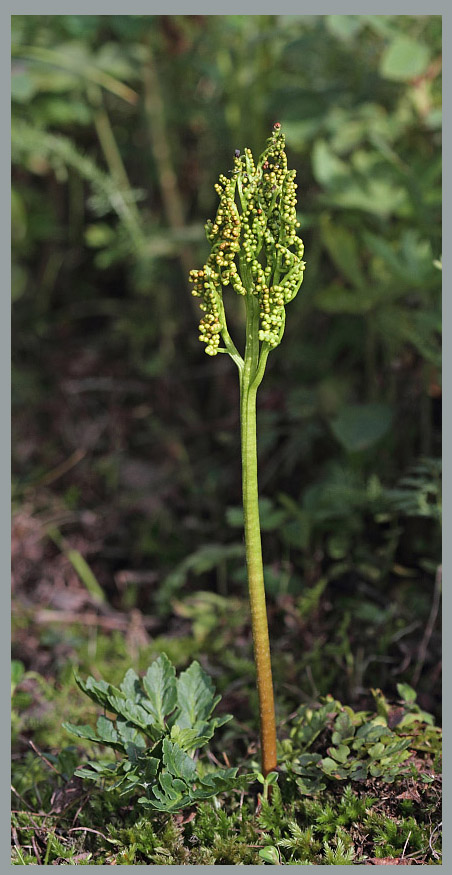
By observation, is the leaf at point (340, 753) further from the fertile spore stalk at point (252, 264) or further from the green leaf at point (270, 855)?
the fertile spore stalk at point (252, 264)

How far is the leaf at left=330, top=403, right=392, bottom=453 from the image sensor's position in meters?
2.60

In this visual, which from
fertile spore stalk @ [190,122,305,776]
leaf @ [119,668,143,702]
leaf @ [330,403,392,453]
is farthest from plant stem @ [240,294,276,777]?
leaf @ [330,403,392,453]

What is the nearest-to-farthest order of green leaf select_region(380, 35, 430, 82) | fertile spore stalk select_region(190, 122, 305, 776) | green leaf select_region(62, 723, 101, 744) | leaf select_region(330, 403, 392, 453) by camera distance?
fertile spore stalk select_region(190, 122, 305, 776) < green leaf select_region(62, 723, 101, 744) < leaf select_region(330, 403, 392, 453) < green leaf select_region(380, 35, 430, 82)

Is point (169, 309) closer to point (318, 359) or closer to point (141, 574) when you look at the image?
point (318, 359)

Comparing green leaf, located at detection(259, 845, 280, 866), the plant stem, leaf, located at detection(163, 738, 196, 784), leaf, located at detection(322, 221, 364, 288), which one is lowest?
green leaf, located at detection(259, 845, 280, 866)

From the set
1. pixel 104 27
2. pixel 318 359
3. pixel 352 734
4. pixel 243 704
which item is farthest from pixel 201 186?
pixel 352 734

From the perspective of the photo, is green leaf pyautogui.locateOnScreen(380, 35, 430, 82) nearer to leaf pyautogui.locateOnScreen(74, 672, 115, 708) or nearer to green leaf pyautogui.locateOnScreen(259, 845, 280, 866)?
leaf pyautogui.locateOnScreen(74, 672, 115, 708)

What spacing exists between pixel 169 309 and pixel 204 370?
0.36 meters

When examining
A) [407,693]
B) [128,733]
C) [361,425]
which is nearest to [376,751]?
[407,693]

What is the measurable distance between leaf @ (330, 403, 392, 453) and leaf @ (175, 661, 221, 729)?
1095mm

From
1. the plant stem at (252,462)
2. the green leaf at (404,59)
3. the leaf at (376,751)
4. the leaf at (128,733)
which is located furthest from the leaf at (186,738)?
the green leaf at (404,59)

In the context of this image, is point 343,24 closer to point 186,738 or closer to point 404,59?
point 404,59

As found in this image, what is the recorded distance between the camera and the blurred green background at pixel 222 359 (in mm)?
2482

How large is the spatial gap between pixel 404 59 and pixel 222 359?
1.45m
